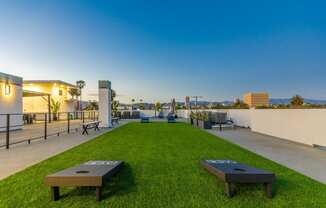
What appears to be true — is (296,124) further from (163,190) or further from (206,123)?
(163,190)

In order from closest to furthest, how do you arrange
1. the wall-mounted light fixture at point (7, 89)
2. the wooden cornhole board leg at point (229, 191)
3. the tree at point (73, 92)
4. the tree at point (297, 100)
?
the wooden cornhole board leg at point (229, 191), the wall-mounted light fixture at point (7, 89), the tree at point (297, 100), the tree at point (73, 92)

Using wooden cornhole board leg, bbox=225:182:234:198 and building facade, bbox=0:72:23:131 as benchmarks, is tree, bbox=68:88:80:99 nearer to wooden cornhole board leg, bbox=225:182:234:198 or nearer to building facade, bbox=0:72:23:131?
building facade, bbox=0:72:23:131

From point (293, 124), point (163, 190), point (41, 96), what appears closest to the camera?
point (163, 190)

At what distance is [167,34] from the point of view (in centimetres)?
1478

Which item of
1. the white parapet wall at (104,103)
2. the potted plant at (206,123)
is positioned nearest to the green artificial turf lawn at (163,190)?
the potted plant at (206,123)

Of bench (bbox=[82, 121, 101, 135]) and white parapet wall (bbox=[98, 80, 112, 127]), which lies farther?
white parapet wall (bbox=[98, 80, 112, 127])

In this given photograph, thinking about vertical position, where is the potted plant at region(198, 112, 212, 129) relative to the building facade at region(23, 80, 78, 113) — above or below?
below

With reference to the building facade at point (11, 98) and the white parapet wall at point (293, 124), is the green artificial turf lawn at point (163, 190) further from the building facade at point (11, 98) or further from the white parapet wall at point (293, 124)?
the building facade at point (11, 98)

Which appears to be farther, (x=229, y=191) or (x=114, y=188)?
(x=114, y=188)

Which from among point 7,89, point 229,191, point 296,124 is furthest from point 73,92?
point 229,191

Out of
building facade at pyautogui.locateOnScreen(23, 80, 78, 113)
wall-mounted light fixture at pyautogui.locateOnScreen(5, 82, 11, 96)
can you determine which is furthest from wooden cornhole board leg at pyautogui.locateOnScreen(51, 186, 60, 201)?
building facade at pyautogui.locateOnScreen(23, 80, 78, 113)

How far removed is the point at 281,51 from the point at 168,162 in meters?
16.7

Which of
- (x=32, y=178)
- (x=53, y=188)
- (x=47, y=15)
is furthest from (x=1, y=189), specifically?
(x=47, y=15)

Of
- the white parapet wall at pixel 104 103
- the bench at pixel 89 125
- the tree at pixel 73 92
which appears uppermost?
the tree at pixel 73 92
